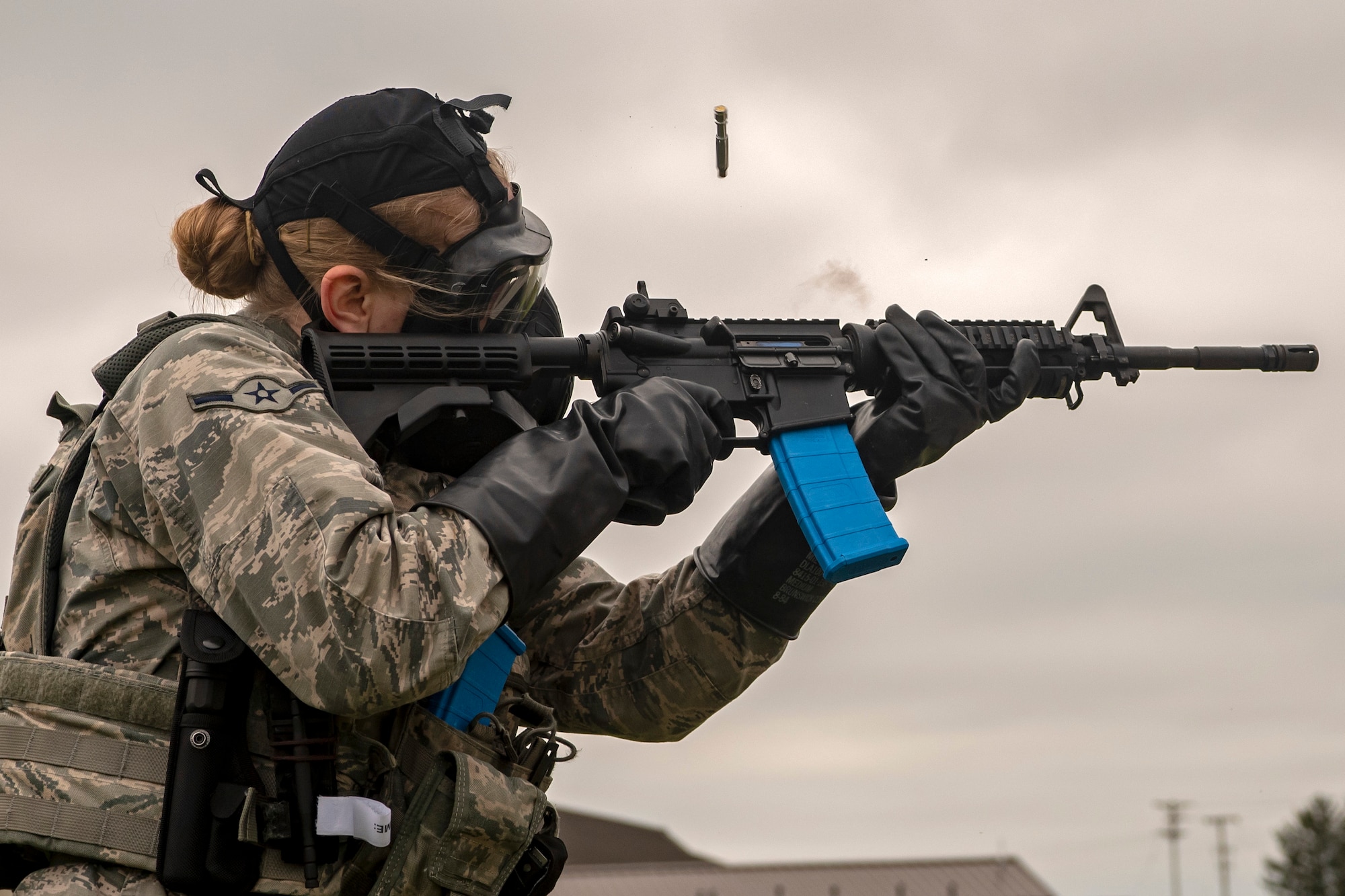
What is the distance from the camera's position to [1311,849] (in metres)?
68.8

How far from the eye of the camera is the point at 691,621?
474cm

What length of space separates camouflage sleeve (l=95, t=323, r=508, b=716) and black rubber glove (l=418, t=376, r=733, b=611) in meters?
0.08

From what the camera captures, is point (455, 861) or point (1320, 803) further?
point (1320, 803)

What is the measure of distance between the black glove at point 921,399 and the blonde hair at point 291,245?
1.56 m

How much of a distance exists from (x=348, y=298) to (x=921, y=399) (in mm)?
1951

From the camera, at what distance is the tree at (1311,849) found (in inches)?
2685

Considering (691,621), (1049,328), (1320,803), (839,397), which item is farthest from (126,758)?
(1320,803)

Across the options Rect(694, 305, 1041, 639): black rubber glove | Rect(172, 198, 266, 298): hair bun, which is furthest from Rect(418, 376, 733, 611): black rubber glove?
Rect(172, 198, 266, 298): hair bun

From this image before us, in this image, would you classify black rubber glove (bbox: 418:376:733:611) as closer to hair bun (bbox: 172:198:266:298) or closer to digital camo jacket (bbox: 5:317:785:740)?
digital camo jacket (bbox: 5:317:785:740)

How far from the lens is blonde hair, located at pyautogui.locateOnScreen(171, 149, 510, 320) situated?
3990 mm

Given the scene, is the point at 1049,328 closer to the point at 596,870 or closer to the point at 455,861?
the point at 455,861

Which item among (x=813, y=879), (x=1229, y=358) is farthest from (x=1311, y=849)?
(x=1229, y=358)

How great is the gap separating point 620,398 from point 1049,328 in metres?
2.15

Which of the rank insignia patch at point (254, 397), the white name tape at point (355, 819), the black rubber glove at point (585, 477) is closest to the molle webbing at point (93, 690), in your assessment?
the white name tape at point (355, 819)
